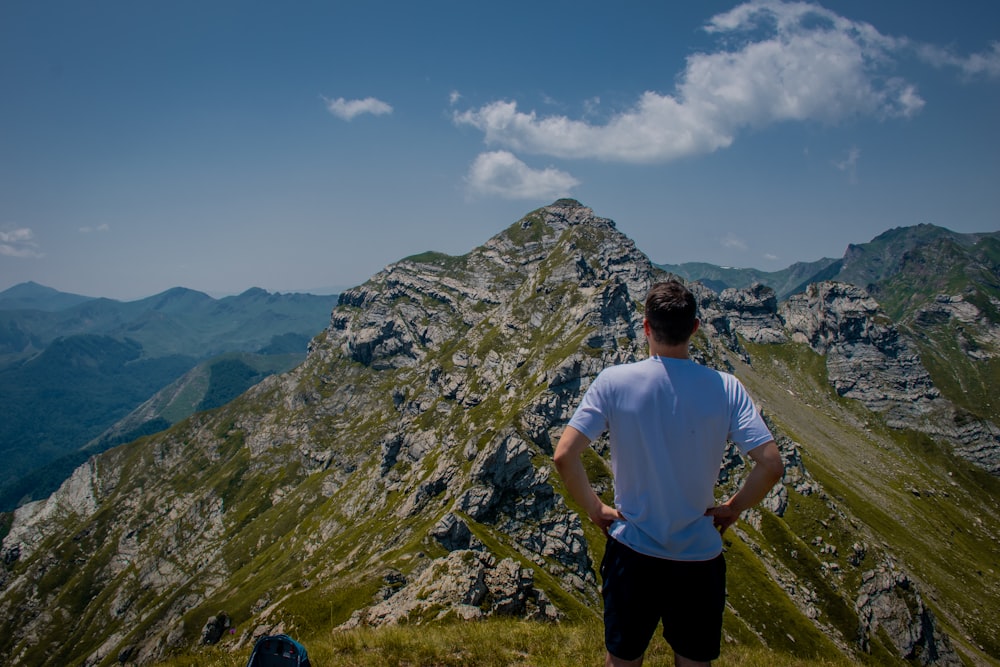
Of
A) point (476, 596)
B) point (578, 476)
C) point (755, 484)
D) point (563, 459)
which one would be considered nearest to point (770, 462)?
point (755, 484)

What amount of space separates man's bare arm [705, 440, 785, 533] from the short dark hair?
176cm

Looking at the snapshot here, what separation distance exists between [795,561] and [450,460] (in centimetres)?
10778

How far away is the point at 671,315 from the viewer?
659 cm

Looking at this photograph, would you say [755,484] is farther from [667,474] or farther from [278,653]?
[278,653]

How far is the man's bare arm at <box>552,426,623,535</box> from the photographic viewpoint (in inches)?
250

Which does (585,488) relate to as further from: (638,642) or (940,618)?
(940,618)

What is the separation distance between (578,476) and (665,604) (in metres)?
2.13

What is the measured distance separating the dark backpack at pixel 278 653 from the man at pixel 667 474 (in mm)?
5875

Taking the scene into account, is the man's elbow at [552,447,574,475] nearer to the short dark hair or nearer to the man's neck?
the man's neck

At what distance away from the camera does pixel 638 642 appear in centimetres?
684

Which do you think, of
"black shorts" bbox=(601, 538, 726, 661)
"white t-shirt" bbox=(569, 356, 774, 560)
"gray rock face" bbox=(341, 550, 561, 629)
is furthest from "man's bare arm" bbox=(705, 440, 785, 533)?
"gray rock face" bbox=(341, 550, 561, 629)

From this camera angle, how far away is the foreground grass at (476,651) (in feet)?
38.4

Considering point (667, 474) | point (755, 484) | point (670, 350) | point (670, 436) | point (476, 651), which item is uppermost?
point (670, 350)

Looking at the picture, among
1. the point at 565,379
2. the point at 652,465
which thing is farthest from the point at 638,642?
the point at 565,379
